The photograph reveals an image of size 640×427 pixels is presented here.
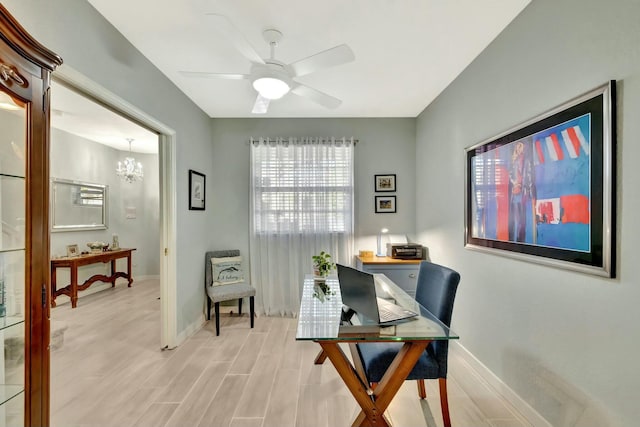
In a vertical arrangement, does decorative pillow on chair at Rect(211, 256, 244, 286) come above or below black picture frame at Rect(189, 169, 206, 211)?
below

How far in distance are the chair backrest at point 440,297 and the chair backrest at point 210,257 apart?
2526 mm

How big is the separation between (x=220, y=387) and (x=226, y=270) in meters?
1.59

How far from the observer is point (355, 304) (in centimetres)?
167

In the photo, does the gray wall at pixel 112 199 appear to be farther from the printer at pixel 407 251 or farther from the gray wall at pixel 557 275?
the gray wall at pixel 557 275

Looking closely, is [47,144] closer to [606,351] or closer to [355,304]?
[355,304]

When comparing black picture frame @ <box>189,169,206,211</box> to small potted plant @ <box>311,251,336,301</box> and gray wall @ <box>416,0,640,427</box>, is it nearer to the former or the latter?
small potted plant @ <box>311,251,336,301</box>

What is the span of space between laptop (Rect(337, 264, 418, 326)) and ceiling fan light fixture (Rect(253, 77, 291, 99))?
4.31ft

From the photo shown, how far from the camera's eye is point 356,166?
12.9 ft

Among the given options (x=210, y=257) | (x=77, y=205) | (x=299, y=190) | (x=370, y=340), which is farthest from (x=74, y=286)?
(x=370, y=340)

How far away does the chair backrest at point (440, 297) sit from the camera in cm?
169

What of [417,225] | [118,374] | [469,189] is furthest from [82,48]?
[417,225]

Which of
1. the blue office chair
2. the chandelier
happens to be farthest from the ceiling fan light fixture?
the chandelier

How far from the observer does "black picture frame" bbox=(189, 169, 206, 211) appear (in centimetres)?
329

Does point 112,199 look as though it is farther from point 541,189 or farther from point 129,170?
point 541,189
